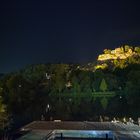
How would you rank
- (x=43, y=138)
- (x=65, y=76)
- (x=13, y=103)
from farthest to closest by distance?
1. (x=65, y=76)
2. (x=13, y=103)
3. (x=43, y=138)

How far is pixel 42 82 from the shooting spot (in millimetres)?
24375

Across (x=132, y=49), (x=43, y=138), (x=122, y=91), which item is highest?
(x=132, y=49)

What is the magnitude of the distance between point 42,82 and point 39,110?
870cm

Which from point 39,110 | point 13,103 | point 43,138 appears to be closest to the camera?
point 43,138

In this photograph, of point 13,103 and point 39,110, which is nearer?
point 39,110

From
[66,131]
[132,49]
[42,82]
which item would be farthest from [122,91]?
[66,131]

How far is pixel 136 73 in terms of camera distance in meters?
23.5

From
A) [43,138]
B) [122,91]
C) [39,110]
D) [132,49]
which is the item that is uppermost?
[132,49]

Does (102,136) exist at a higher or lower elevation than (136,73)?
lower

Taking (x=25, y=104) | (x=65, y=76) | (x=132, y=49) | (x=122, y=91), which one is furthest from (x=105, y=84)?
(x=132, y=49)

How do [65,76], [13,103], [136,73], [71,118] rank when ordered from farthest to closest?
[65,76] < [136,73] < [13,103] < [71,118]

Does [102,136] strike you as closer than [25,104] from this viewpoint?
Yes

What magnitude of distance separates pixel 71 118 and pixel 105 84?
435 inches

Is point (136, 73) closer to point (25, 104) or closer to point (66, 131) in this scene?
point (25, 104)
